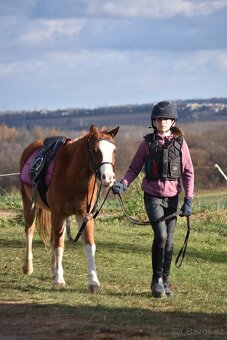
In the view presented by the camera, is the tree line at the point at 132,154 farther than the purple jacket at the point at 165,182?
Yes

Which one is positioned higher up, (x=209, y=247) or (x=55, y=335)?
(x=55, y=335)

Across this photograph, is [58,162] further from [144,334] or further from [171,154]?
[144,334]

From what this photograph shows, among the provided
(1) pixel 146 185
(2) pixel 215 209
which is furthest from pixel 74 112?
(1) pixel 146 185

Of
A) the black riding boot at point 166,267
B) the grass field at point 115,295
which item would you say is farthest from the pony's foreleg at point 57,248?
the black riding boot at point 166,267

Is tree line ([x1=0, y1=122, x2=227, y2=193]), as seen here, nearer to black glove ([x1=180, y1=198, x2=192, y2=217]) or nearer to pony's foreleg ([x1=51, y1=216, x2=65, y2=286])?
pony's foreleg ([x1=51, y1=216, x2=65, y2=286])

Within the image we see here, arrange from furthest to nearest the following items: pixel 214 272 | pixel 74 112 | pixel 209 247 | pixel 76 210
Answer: pixel 74 112
pixel 209 247
pixel 214 272
pixel 76 210

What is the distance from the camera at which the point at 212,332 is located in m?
6.47

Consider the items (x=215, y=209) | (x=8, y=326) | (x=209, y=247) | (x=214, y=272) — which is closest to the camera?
(x=8, y=326)

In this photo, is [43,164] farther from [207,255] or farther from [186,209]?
[207,255]

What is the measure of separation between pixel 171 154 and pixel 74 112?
190 m

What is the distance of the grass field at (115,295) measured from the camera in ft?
21.5

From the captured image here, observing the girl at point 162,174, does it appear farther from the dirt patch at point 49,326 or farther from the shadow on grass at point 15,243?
the shadow on grass at point 15,243

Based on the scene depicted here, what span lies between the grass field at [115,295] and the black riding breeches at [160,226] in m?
0.42

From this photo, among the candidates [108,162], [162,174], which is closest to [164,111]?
[162,174]
